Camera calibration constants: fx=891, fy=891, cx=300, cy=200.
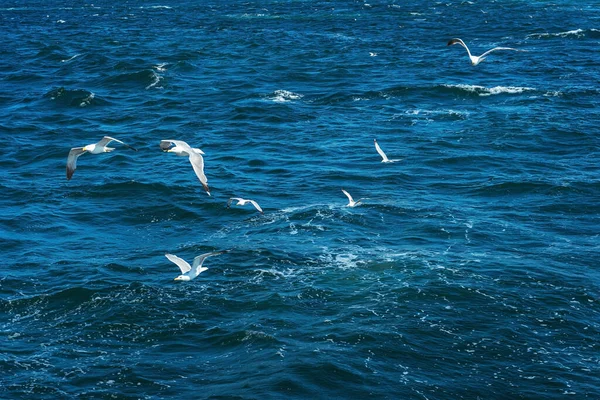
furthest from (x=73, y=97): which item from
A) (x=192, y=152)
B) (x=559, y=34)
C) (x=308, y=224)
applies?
(x=559, y=34)

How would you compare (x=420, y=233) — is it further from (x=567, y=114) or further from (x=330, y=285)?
(x=567, y=114)

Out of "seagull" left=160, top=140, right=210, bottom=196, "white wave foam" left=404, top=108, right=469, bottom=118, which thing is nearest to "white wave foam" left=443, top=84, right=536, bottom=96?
"white wave foam" left=404, top=108, right=469, bottom=118

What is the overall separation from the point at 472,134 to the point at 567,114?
969 cm

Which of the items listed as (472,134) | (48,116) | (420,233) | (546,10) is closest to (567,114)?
(472,134)

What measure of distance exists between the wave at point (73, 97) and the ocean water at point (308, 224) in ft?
0.88

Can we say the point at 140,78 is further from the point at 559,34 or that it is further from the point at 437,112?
the point at 559,34

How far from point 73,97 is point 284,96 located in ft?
68.9

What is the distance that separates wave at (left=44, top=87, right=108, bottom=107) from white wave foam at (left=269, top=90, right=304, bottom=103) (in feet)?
54.4

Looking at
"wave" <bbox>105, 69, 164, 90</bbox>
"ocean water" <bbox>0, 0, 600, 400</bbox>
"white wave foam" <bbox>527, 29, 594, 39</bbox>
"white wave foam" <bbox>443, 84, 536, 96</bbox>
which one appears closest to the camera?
"ocean water" <bbox>0, 0, 600, 400</bbox>

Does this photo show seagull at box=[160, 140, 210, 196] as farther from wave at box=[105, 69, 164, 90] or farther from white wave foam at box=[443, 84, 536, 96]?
wave at box=[105, 69, 164, 90]

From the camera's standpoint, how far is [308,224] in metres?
54.6

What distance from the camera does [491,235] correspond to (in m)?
52.8

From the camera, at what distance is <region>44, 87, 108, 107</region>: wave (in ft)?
283

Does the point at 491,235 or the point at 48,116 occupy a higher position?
the point at 491,235
